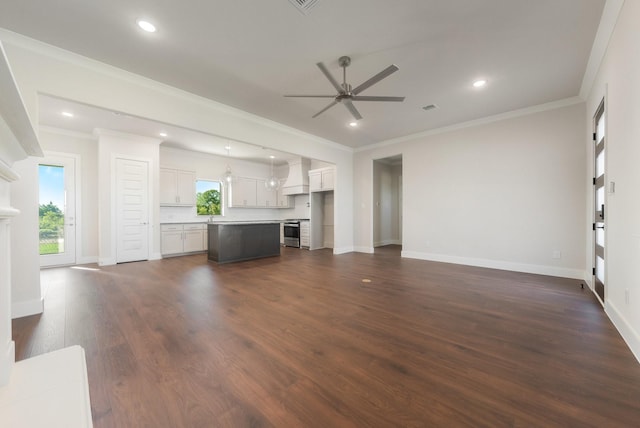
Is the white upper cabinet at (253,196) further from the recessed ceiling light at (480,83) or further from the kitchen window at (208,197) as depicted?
the recessed ceiling light at (480,83)

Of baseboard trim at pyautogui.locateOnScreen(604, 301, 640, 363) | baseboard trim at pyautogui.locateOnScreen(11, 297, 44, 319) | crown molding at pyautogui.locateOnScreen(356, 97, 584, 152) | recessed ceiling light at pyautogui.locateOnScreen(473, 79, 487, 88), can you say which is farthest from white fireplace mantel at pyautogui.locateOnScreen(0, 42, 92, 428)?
crown molding at pyautogui.locateOnScreen(356, 97, 584, 152)

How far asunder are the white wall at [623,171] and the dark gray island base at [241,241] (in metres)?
5.49

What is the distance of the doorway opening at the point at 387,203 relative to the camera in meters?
7.58

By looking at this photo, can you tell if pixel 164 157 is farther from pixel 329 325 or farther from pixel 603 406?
pixel 603 406

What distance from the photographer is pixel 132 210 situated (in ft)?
18.2

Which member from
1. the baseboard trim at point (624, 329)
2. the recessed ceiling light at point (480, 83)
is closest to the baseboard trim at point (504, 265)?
the baseboard trim at point (624, 329)

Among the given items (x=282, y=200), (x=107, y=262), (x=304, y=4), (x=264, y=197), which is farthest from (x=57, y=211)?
(x=304, y=4)

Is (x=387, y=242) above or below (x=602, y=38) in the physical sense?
below

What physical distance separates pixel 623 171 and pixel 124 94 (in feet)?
17.5

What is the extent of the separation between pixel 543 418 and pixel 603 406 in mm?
412

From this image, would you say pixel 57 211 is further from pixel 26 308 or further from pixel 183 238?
pixel 26 308

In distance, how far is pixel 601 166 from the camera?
10.0 feet

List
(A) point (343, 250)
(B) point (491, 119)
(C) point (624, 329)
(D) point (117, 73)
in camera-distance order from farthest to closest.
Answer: (A) point (343, 250), (B) point (491, 119), (D) point (117, 73), (C) point (624, 329)

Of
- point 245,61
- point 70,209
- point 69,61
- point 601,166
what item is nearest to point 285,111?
point 245,61
